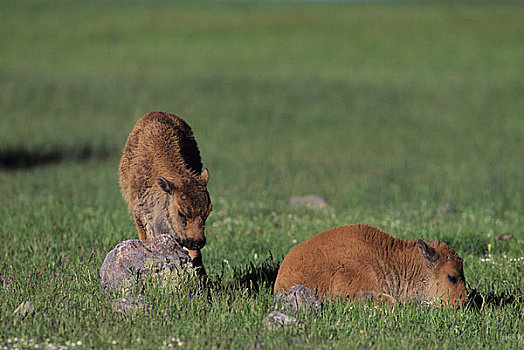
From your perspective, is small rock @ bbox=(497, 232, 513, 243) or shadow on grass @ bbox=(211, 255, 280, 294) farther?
small rock @ bbox=(497, 232, 513, 243)

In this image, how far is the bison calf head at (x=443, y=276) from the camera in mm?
7289

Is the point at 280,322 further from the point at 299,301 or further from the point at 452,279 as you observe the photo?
the point at 452,279

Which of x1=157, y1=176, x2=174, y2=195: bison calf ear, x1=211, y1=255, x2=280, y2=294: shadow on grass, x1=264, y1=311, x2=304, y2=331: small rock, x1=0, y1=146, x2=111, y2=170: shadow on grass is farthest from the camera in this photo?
x1=0, y1=146, x2=111, y2=170: shadow on grass

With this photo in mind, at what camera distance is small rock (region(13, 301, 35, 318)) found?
6.38 meters

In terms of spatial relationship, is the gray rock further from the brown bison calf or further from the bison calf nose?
the brown bison calf

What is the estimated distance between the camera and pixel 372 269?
7371mm

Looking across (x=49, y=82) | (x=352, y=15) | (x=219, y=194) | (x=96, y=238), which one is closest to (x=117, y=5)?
(x=352, y=15)

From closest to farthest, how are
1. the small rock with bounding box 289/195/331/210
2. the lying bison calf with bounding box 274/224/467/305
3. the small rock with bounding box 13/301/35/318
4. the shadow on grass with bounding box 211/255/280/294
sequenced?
the small rock with bounding box 13/301/35/318 → the lying bison calf with bounding box 274/224/467/305 → the shadow on grass with bounding box 211/255/280/294 → the small rock with bounding box 289/195/331/210

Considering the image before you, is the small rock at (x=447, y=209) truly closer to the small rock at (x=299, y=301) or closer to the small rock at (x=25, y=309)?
the small rock at (x=299, y=301)

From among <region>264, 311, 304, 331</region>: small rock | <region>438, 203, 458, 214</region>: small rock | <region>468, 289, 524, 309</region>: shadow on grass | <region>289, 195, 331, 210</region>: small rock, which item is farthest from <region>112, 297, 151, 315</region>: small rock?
<region>438, 203, 458, 214</region>: small rock

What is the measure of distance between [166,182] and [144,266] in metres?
1.03

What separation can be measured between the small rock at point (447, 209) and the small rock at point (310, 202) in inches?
93.8

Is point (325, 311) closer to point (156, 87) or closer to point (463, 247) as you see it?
point (463, 247)

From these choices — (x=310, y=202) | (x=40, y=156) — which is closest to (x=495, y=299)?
(x=310, y=202)
